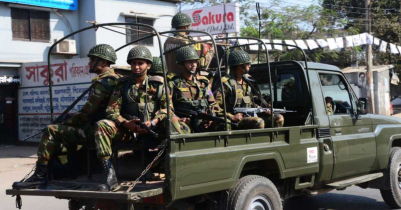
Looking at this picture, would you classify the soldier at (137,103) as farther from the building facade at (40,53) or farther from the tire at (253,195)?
the building facade at (40,53)

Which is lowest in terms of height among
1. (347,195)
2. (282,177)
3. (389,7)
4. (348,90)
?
(347,195)

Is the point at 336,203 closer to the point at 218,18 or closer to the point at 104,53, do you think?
the point at 104,53

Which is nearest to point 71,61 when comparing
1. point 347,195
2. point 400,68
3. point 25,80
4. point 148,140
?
point 25,80

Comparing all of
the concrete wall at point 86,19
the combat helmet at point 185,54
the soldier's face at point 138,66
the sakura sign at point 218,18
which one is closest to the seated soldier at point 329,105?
the combat helmet at point 185,54

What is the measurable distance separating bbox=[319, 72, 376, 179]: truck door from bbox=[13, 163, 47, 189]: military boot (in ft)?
10.7

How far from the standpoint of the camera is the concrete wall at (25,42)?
15602 mm

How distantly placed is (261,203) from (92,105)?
192 cm

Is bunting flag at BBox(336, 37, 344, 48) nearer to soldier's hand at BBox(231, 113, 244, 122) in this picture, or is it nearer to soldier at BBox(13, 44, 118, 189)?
soldier's hand at BBox(231, 113, 244, 122)

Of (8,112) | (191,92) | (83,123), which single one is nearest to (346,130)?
(191,92)

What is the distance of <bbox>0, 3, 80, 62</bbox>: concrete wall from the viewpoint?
51.2ft

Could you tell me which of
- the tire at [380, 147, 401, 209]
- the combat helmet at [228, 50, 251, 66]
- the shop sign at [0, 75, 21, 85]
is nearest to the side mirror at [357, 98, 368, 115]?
the tire at [380, 147, 401, 209]

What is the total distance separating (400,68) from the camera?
2870 centimetres

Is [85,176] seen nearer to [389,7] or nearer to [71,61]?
[71,61]

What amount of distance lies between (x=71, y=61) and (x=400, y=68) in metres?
21.1
